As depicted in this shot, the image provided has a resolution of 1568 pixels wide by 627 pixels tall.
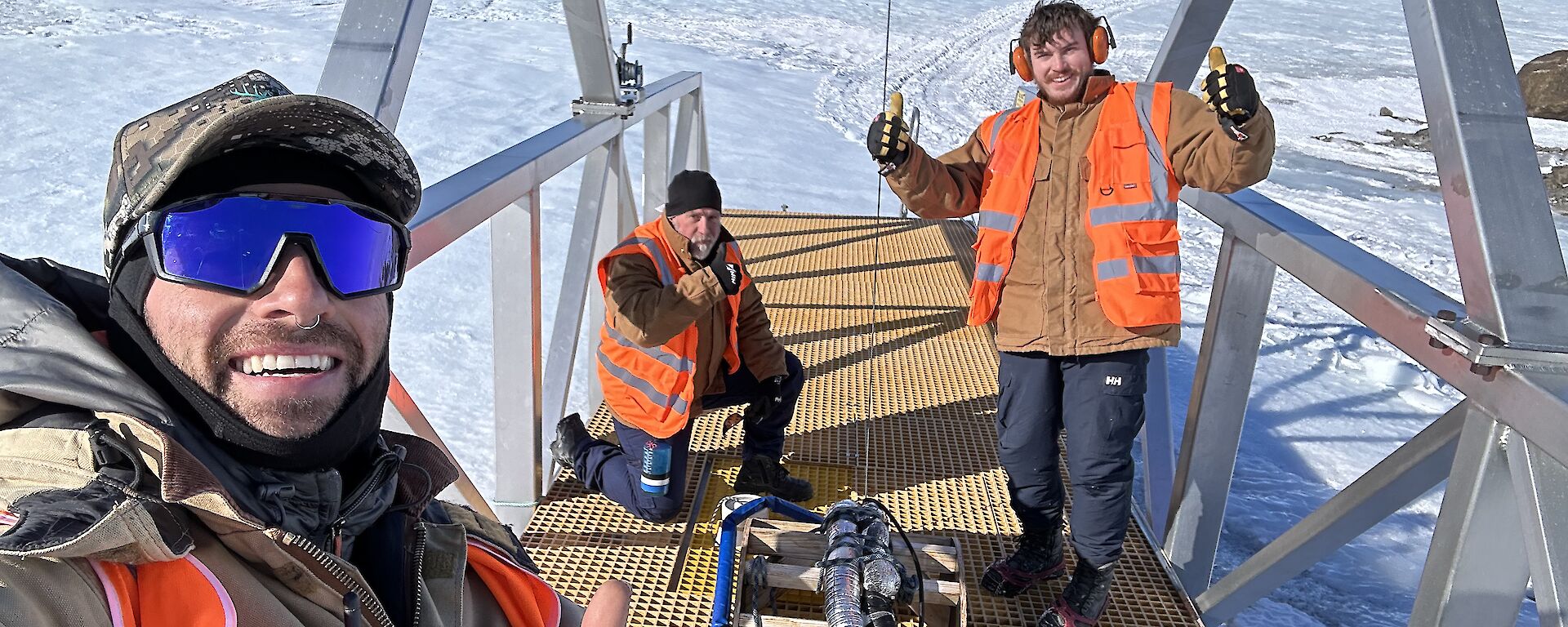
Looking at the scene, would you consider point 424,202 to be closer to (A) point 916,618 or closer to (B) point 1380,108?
(A) point 916,618

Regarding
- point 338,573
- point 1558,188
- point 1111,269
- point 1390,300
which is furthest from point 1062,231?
point 1558,188

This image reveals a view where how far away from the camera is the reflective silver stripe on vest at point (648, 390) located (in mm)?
2600

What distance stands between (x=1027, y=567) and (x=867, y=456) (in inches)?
34.1

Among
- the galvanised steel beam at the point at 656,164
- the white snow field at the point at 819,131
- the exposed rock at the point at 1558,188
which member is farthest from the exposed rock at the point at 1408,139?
the galvanised steel beam at the point at 656,164

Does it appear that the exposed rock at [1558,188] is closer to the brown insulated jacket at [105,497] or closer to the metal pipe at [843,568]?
the metal pipe at [843,568]

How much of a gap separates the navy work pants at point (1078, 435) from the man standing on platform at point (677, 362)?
2.48 feet

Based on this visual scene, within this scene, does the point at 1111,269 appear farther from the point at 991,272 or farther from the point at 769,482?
the point at 769,482

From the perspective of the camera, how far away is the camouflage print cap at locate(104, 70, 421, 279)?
839 mm

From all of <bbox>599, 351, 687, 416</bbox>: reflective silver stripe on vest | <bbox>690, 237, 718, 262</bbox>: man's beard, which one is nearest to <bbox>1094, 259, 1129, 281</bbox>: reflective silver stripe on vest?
<bbox>690, 237, 718, 262</bbox>: man's beard

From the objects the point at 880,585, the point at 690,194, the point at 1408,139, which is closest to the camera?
the point at 880,585

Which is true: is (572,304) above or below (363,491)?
below

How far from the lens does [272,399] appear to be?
866mm

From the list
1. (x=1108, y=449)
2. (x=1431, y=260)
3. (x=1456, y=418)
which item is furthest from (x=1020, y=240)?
(x=1431, y=260)

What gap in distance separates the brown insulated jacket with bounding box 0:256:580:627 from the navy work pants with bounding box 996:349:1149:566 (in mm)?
1588
